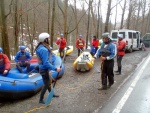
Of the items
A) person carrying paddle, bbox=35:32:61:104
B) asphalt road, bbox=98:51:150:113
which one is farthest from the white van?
person carrying paddle, bbox=35:32:61:104

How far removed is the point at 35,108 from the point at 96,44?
34.0ft

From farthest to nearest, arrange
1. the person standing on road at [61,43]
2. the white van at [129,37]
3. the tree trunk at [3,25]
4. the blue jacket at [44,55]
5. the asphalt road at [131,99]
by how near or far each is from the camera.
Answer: the white van at [129,37] → the person standing on road at [61,43] → the tree trunk at [3,25] → the asphalt road at [131,99] → the blue jacket at [44,55]

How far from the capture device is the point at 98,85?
7.65 metres

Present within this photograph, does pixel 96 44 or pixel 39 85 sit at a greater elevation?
pixel 96 44

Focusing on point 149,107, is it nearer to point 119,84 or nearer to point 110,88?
point 110,88

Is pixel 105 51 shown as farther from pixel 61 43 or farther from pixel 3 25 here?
pixel 3 25

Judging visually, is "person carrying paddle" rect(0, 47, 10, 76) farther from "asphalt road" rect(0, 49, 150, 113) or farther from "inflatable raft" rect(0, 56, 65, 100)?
"asphalt road" rect(0, 49, 150, 113)

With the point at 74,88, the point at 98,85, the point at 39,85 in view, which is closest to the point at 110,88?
the point at 98,85

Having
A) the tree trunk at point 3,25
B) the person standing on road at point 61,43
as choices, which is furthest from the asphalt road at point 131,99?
the tree trunk at point 3,25

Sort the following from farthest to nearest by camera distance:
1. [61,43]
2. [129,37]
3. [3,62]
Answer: [129,37]
[61,43]
[3,62]

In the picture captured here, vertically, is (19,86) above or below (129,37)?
Answer: below

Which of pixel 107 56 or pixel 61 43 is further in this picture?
pixel 61 43

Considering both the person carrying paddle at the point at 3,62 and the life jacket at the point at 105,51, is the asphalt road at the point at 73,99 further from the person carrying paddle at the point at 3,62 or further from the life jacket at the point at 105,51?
the person carrying paddle at the point at 3,62

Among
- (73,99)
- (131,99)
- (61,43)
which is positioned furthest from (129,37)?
(73,99)
